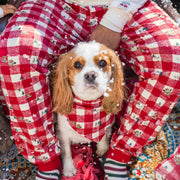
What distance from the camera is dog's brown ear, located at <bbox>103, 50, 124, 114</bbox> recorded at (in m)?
1.21

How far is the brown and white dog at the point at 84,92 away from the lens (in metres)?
1.12

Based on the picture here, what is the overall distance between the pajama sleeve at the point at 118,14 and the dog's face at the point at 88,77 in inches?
5.5

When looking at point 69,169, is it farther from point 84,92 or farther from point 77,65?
point 77,65

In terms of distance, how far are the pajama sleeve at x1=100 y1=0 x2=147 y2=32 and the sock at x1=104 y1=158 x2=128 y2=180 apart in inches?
29.8

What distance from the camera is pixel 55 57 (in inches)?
49.2

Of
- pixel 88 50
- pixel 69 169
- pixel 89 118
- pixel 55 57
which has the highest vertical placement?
pixel 88 50

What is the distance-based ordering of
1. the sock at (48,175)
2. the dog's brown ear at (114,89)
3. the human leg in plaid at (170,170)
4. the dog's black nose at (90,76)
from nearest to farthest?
the human leg in plaid at (170,170) → the dog's black nose at (90,76) → the dog's brown ear at (114,89) → the sock at (48,175)

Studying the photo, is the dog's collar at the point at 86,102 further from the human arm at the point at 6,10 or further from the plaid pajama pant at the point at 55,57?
the human arm at the point at 6,10

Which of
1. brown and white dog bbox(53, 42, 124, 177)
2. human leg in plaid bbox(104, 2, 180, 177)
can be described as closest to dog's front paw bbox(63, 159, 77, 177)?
brown and white dog bbox(53, 42, 124, 177)

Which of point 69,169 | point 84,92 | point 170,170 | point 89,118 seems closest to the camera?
point 170,170

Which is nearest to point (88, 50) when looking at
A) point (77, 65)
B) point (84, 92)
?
point (77, 65)

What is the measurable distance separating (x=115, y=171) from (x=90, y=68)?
0.65 m

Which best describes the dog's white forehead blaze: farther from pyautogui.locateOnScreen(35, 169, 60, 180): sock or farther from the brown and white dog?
pyautogui.locateOnScreen(35, 169, 60, 180): sock

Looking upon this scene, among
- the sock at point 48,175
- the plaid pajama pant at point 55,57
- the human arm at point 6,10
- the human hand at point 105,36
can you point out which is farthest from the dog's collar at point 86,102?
the human arm at point 6,10
